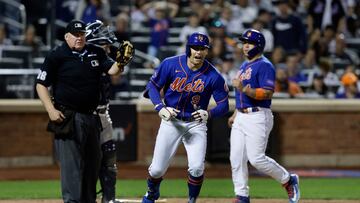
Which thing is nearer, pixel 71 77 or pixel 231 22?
pixel 71 77

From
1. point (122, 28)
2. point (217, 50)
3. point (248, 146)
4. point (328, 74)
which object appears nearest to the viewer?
point (248, 146)

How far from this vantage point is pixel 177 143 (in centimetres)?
949

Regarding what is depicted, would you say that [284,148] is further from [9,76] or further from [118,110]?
[9,76]

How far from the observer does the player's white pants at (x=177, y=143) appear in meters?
9.38

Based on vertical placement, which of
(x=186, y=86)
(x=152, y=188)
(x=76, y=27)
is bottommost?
(x=152, y=188)

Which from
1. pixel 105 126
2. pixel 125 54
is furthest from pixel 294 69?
pixel 125 54

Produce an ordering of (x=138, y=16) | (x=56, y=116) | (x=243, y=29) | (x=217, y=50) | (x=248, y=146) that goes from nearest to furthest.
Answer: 1. (x=56, y=116)
2. (x=248, y=146)
3. (x=217, y=50)
4. (x=243, y=29)
5. (x=138, y=16)

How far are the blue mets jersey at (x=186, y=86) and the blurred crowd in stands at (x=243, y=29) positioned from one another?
20.9 ft

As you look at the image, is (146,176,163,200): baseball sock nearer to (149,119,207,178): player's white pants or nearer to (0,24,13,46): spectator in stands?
(149,119,207,178): player's white pants

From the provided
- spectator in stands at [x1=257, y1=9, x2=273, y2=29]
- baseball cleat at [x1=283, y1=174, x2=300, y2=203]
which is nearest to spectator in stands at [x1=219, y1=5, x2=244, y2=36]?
spectator in stands at [x1=257, y1=9, x2=273, y2=29]

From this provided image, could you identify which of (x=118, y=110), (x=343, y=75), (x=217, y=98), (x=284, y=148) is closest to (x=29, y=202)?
(x=217, y=98)

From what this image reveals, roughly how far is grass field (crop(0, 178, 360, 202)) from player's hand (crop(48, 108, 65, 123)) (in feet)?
11.1

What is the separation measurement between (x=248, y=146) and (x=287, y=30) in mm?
8110

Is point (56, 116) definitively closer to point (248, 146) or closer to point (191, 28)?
point (248, 146)
